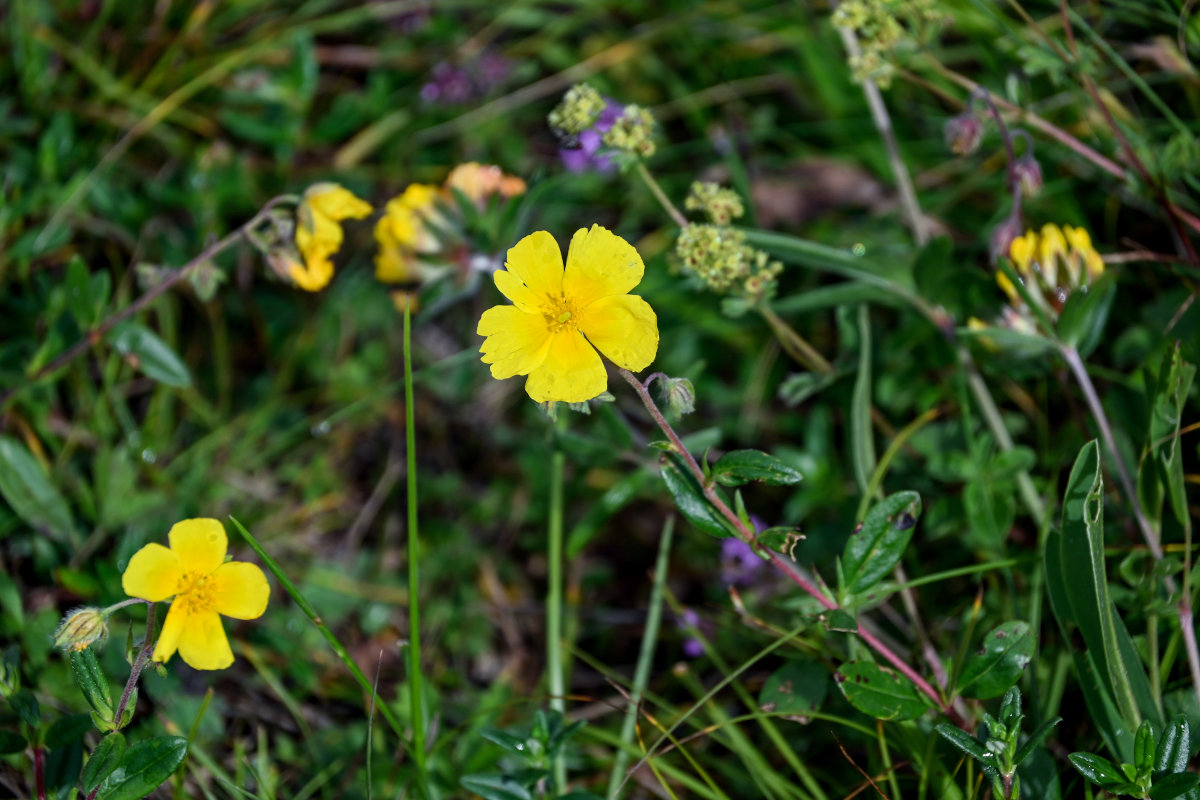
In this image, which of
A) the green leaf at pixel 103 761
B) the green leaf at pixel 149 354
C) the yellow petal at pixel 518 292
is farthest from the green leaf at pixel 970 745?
the green leaf at pixel 149 354

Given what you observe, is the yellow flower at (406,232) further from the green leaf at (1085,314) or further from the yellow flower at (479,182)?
the green leaf at (1085,314)

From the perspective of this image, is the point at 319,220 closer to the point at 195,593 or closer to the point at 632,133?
the point at 632,133

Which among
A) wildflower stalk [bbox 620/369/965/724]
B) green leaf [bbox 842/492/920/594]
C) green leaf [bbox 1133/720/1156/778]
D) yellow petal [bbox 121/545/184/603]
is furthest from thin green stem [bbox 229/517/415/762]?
green leaf [bbox 1133/720/1156/778]

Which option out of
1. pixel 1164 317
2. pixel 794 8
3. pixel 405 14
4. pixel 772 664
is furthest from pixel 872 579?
pixel 405 14

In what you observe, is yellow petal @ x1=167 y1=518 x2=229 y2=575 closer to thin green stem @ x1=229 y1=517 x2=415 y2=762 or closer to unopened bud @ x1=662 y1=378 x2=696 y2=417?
thin green stem @ x1=229 y1=517 x2=415 y2=762

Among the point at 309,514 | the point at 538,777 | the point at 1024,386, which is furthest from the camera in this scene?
the point at 309,514

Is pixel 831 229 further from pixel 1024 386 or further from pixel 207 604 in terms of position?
pixel 207 604
